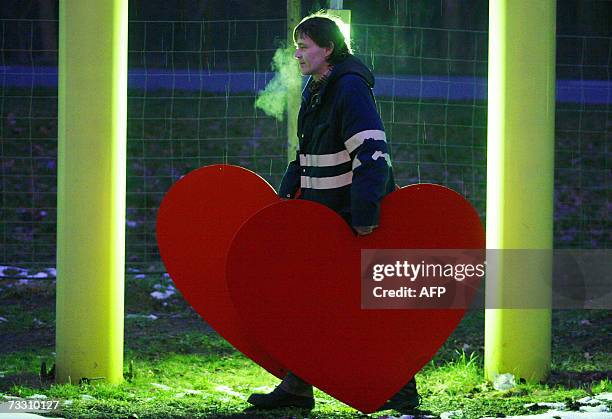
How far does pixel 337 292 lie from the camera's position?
3.99 metres

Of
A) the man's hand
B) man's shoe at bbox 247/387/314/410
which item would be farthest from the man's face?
man's shoe at bbox 247/387/314/410

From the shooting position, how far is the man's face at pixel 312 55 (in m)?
4.23

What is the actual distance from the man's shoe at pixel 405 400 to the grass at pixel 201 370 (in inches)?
4.2

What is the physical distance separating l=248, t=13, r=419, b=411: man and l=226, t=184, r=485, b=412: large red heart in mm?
133

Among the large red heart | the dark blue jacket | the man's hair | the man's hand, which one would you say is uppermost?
the man's hair

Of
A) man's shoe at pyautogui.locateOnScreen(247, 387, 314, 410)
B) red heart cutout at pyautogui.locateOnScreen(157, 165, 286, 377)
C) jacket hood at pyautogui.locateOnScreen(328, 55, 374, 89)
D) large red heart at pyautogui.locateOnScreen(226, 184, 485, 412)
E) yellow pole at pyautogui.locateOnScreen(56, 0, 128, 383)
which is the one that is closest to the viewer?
large red heart at pyautogui.locateOnScreen(226, 184, 485, 412)

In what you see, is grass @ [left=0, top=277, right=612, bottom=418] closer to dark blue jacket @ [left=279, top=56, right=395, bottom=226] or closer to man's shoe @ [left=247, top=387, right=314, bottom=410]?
man's shoe @ [left=247, top=387, right=314, bottom=410]

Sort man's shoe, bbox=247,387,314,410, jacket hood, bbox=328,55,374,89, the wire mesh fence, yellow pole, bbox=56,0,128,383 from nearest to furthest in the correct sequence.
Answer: jacket hood, bbox=328,55,374,89 → man's shoe, bbox=247,387,314,410 → yellow pole, bbox=56,0,128,383 → the wire mesh fence

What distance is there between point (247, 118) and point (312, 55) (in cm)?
879

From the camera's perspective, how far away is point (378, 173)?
397 cm

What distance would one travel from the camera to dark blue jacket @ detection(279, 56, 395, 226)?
156 inches

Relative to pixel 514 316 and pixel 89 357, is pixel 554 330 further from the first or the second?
pixel 89 357

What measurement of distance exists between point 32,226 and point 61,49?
526cm

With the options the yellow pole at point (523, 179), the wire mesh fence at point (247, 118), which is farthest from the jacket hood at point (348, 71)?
the wire mesh fence at point (247, 118)
